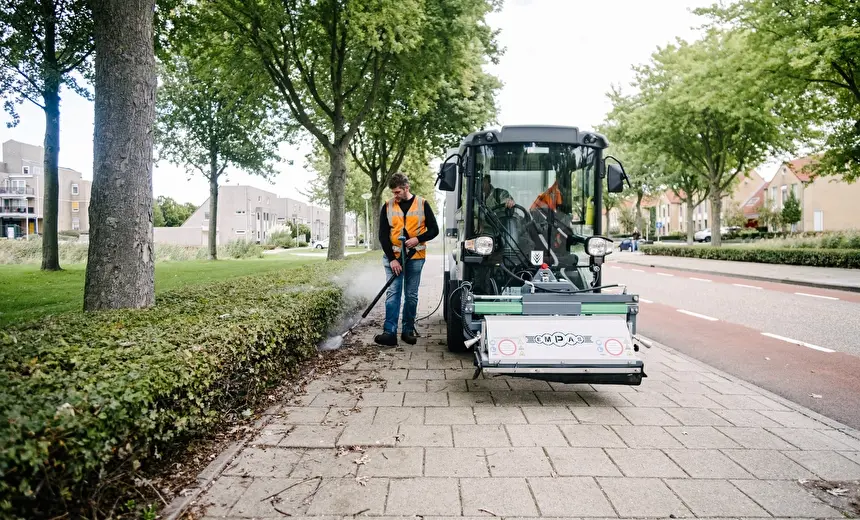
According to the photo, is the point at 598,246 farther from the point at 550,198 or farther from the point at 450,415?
the point at 450,415

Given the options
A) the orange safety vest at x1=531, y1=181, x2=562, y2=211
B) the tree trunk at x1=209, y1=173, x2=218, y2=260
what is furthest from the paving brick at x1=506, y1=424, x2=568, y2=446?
the tree trunk at x1=209, y1=173, x2=218, y2=260

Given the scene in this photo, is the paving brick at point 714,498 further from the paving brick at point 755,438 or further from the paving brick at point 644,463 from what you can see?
the paving brick at point 755,438

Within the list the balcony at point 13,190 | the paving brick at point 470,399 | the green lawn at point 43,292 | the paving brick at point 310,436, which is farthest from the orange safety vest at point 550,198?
the balcony at point 13,190

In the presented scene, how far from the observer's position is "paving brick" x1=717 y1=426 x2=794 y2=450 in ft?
12.7

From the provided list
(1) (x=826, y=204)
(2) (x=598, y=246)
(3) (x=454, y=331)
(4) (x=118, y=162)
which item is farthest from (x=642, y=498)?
(1) (x=826, y=204)

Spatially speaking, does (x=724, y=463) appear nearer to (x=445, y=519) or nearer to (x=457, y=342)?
(x=445, y=519)

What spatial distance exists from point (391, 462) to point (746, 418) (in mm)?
2927

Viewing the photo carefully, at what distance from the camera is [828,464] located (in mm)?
3568

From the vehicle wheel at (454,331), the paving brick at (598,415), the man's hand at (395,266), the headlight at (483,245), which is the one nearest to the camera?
the paving brick at (598,415)

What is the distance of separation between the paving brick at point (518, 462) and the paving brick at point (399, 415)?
0.81m

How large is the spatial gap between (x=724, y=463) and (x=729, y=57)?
24053 millimetres

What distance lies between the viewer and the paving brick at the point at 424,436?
3834 mm

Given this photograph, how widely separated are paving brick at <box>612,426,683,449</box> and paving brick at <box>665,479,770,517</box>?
1.88ft

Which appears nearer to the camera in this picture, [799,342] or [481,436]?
[481,436]
